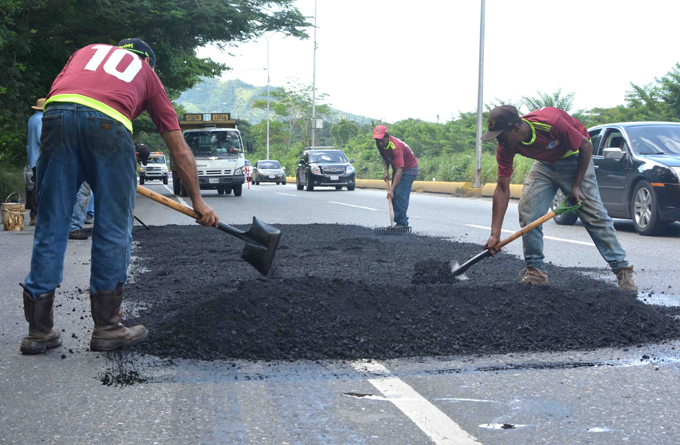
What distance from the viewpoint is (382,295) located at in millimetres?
4887

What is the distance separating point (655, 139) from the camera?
11406 millimetres

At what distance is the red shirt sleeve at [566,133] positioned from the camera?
557 centimetres

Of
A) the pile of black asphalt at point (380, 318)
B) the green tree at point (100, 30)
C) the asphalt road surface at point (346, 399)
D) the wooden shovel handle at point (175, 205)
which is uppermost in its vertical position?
the green tree at point (100, 30)

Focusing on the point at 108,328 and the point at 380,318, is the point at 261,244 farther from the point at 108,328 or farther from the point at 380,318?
the point at 108,328

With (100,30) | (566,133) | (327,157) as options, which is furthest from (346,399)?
(327,157)

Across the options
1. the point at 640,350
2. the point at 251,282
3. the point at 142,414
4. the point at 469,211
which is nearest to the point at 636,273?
the point at 640,350

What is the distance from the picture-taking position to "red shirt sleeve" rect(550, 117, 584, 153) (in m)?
5.57

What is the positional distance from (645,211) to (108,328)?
8.89 meters

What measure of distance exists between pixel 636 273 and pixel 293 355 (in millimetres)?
4369

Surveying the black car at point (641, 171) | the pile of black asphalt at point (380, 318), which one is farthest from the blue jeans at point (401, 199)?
the pile of black asphalt at point (380, 318)

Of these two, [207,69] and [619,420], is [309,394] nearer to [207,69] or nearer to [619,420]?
[619,420]

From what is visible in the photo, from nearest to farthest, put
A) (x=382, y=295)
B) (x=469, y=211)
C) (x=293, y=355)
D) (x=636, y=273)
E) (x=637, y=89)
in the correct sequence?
1. (x=293, y=355)
2. (x=382, y=295)
3. (x=636, y=273)
4. (x=469, y=211)
5. (x=637, y=89)

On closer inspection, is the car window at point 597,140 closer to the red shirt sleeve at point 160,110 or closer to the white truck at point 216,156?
the red shirt sleeve at point 160,110

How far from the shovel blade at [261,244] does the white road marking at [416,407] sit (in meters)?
1.28
